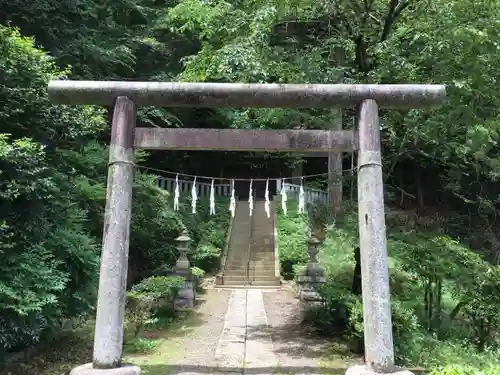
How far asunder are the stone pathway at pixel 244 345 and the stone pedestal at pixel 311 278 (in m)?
0.41

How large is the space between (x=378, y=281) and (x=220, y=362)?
3327 mm

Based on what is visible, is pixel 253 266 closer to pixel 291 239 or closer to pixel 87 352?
pixel 291 239

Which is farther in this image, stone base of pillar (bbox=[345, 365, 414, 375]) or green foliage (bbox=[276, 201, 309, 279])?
green foliage (bbox=[276, 201, 309, 279])

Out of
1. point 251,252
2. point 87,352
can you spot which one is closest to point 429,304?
point 87,352

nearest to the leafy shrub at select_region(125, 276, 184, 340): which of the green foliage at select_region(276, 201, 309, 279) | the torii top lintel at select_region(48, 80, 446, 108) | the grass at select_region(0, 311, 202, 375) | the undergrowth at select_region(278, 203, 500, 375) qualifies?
the grass at select_region(0, 311, 202, 375)

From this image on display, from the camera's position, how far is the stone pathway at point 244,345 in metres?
7.10

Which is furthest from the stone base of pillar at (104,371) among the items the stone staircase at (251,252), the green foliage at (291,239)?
the green foliage at (291,239)

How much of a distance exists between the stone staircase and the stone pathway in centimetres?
347

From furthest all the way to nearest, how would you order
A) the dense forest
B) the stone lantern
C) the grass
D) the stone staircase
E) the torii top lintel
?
the stone staircase < the stone lantern < the grass < the dense forest < the torii top lintel

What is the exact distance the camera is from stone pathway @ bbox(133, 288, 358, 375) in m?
7.10

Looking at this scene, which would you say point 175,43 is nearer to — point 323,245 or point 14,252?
point 323,245

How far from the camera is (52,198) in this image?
7.07 m

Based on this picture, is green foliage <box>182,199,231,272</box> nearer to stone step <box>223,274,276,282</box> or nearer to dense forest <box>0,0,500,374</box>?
stone step <box>223,274,276,282</box>

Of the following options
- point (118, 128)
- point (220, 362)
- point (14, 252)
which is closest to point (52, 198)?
point (14, 252)
